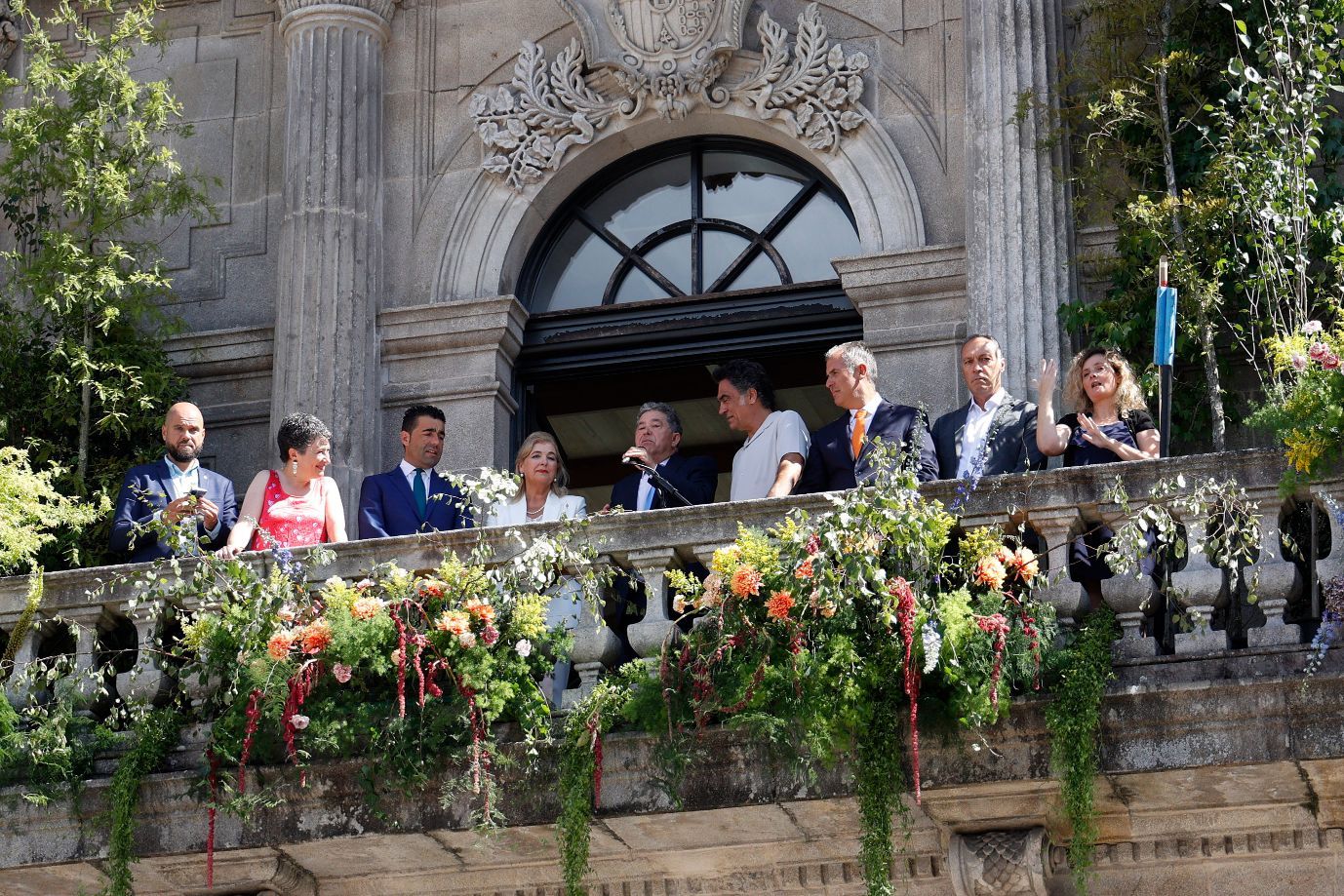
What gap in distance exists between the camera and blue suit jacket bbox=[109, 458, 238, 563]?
12.5 m

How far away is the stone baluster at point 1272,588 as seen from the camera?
33.7 ft

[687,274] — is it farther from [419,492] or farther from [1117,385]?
[1117,385]

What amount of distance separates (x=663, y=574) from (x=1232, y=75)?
4536 mm

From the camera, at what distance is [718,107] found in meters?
15.3

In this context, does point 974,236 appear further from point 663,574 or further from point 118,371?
point 118,371

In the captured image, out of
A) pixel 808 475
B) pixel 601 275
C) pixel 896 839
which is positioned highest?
pixel 601 275

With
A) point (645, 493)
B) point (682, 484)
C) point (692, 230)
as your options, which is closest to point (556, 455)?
point (645, 493)

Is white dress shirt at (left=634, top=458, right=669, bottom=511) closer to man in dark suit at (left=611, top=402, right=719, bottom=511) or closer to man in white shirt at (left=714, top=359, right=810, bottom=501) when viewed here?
man in dark suit at (left=611, top=402, right=719, bottom=511)

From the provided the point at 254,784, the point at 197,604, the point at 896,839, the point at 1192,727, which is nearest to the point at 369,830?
the point at 254,784

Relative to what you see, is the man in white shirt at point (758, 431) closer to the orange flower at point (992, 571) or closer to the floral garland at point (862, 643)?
the floral garland at point (862, 643)

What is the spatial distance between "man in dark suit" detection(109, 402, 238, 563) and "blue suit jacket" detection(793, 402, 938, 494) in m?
2.97

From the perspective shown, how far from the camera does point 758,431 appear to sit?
1205 centimetres

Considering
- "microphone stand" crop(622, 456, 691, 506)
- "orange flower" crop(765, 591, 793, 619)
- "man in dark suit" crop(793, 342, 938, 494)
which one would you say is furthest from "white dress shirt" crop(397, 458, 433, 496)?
"orange flower" crop(765, 591, 793, 619)

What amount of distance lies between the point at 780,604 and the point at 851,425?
1.64 m
